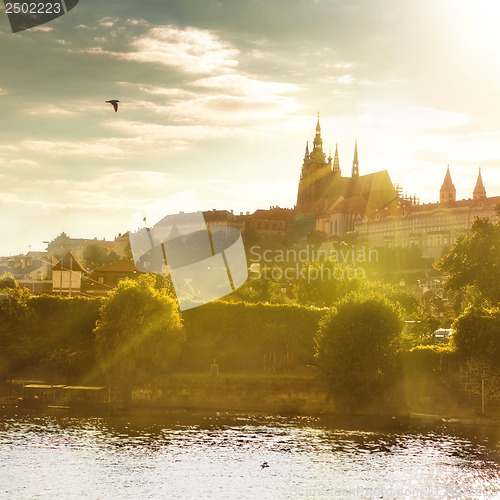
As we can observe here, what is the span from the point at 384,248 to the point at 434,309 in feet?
252

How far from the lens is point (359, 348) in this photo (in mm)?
55719

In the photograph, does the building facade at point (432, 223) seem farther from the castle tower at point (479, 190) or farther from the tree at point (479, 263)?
the tree at point (479, 263)

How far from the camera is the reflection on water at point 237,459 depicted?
35.0m

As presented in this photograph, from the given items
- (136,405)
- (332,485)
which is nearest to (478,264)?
(136,405)

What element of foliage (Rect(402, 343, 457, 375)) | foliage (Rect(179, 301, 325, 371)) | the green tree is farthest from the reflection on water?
the green tree

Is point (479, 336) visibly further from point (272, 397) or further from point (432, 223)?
point (432, 223)

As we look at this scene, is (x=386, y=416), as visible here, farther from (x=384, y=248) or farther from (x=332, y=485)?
(x=384, y=248)

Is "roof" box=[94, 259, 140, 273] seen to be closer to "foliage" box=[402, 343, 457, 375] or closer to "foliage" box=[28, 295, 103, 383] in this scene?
"foliage" box=[28, 295, 103, 383]

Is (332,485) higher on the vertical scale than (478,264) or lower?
lower

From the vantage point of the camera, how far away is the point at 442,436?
46344 millimetres

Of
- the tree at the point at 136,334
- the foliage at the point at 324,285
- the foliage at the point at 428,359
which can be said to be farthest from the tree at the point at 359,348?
the foliage at the point at 324,285

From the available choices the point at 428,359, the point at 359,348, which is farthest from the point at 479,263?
the point at 359,348

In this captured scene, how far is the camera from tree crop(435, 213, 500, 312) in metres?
69.1

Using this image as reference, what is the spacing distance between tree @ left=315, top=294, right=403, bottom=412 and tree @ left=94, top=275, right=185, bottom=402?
1201cm
